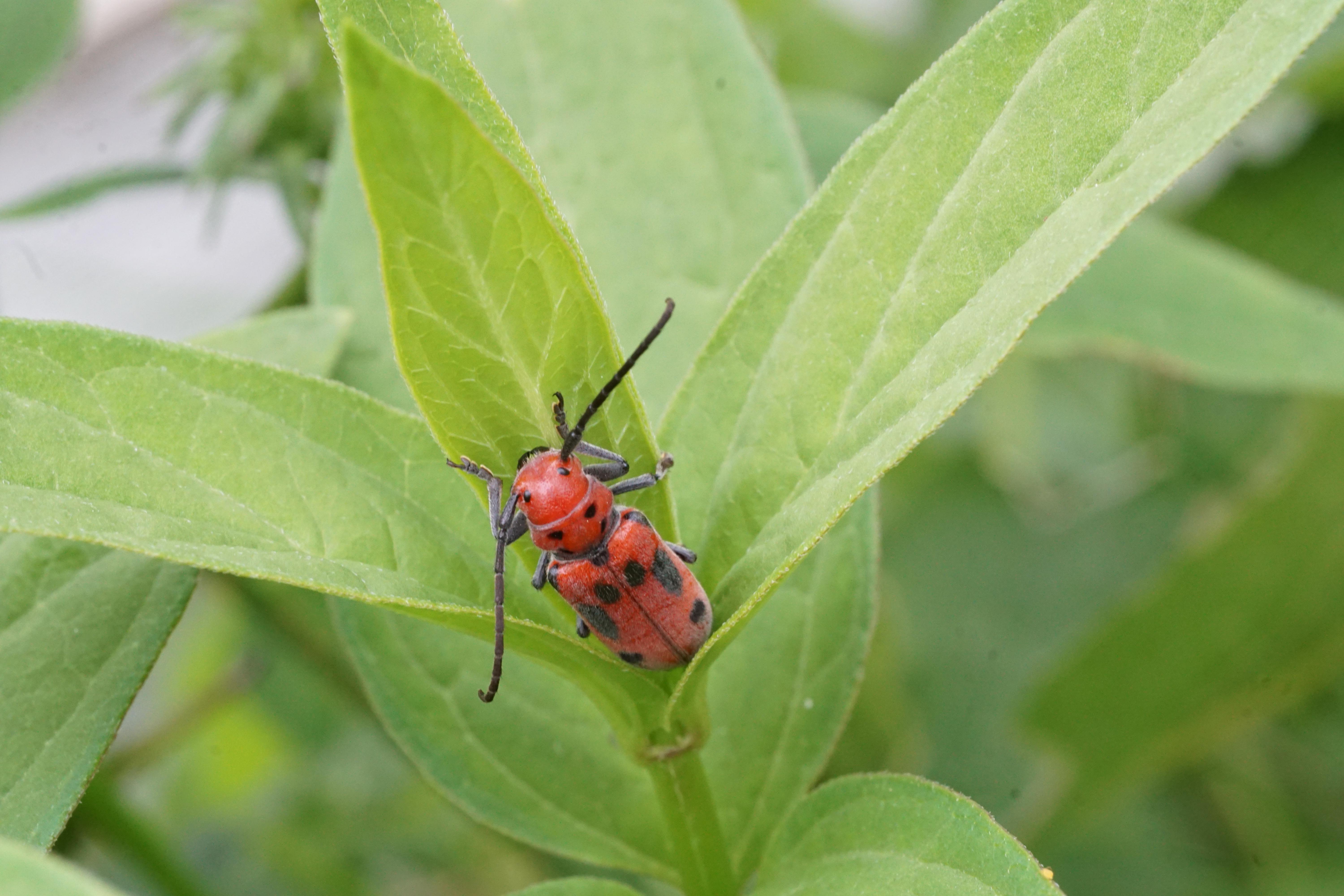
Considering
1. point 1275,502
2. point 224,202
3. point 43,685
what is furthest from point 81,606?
point 1275,502

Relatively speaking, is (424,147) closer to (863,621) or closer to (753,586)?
(753,586)

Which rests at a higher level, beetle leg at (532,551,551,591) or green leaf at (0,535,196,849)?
beetle leg at (532,551,551,591)

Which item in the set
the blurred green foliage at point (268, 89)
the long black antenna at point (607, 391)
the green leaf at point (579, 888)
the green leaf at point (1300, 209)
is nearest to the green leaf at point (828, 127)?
the blurred green foliage at point (268, 89)

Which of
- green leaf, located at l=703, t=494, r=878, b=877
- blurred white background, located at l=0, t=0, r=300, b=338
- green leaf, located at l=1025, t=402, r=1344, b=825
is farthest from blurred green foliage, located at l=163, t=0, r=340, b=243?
green leaf, located at l=1025, t=402, r=1344, b=825

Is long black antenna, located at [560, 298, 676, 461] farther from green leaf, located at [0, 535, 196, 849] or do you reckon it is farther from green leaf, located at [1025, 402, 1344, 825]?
green leaf, located at [1025, 402, 1344, 825]

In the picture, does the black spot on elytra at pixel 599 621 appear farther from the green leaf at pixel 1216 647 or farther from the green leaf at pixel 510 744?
the green leaf at pixel 1216 647

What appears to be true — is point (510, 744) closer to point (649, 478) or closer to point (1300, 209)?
point (649, 478)
